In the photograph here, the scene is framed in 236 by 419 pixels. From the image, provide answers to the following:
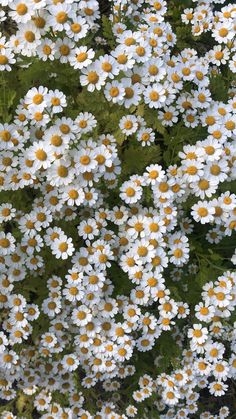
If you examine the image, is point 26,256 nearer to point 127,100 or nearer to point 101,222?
point 101,222

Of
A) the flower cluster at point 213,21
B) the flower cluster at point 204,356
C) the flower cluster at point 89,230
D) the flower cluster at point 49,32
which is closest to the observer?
the flower cluster at point 49,32

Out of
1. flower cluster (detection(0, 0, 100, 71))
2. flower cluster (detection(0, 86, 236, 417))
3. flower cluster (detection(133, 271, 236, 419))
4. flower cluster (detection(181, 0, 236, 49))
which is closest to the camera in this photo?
flower cluster (detection(0, 0, 100, 71))

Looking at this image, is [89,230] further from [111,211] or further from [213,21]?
[213,21]

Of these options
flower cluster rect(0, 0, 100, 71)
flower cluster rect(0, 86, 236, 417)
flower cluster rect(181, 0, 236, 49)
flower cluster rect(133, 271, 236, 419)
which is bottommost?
flower cluster rect(133, 271, 236, 419)

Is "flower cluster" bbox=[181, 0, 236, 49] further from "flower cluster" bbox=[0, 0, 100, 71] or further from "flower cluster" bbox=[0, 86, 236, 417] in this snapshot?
"flower cluster" bbox=[0, 0, 100, 71]

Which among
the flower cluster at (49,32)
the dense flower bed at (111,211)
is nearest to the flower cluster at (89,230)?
the dense flower bed at (111,211)

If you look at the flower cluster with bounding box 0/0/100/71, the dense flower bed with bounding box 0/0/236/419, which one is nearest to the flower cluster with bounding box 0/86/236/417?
the dense flower bed with bounding box 0/0/236/419

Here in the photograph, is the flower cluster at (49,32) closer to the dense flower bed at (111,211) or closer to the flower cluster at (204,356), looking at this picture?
the dense flower bed at (111,211)

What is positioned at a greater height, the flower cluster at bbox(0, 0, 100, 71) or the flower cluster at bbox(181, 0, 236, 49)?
the flower cluster at bbox(181, 0, 236, 49)

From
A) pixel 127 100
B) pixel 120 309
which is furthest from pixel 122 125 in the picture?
pixel 120 309
